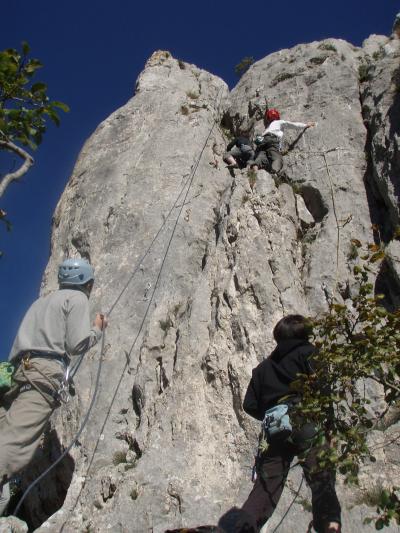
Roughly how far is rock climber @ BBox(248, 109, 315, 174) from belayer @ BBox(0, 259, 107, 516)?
22.0ft

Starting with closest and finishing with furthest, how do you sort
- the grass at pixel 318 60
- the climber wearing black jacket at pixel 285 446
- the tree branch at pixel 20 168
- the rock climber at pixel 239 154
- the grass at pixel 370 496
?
the climber wearing black jacket at pixel 285 446, the tree branch at pixel 20 168, the grass at pixel 370 496, the rock climber at pixel 239 154, the grass at pixel 318 60

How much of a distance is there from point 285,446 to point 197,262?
5.77 metres

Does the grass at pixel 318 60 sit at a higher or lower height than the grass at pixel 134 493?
higher

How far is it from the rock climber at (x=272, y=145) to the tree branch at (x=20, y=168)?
22.1 feet

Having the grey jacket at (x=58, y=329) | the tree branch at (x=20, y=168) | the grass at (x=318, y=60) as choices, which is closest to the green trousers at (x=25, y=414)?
the grey jacket at (x=58, y=329)

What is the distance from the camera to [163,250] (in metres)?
11.6

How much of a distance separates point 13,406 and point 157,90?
1318cm

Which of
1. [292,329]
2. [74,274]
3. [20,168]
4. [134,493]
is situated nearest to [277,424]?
[292,329]

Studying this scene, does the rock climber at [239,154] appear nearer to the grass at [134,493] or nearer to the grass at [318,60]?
the grass at [318,60]

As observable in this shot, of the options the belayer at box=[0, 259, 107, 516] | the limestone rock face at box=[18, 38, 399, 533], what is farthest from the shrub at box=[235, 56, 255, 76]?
the belayer at box=[0, 259, 107, 516]

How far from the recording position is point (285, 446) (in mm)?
5996

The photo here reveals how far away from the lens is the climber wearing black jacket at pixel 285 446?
562cm

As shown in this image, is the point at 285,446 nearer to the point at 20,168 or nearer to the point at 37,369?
the point at 37,369

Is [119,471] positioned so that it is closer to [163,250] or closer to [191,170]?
[163,250]
